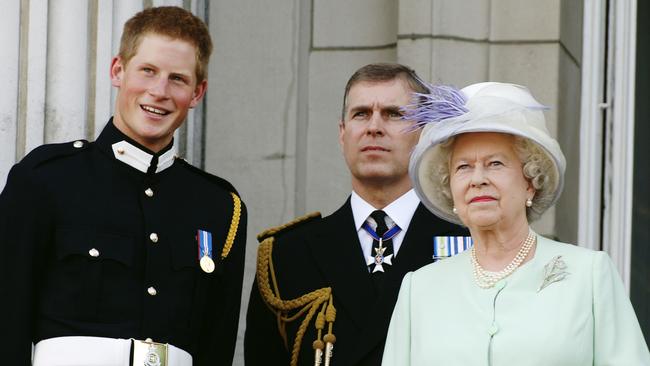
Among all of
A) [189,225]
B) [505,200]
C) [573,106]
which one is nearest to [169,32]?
[189,225]

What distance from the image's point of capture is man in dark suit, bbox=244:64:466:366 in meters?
5.61

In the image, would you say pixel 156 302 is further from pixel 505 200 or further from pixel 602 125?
pixel 602 125

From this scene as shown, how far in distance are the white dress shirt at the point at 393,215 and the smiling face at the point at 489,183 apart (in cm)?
82

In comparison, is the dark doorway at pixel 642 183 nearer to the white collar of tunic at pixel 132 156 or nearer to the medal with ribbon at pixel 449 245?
the medal with ribbon at pixel 449 245

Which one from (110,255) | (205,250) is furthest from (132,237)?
(205,250)

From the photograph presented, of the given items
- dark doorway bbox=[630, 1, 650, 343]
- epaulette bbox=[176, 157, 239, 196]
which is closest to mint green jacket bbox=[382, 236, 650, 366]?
epaulette bbox=[176, 157, 239, 196]

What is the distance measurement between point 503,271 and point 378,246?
94 centimetres

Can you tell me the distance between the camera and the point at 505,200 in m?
4.86

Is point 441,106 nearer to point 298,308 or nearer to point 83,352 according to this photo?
point 298,308

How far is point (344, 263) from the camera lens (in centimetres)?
571

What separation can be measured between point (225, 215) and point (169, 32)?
613 millimetres

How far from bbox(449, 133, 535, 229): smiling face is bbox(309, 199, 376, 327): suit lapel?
784mm

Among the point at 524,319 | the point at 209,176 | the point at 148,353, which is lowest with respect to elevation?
the point at 148,353

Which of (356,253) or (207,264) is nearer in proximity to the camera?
(207,264)
